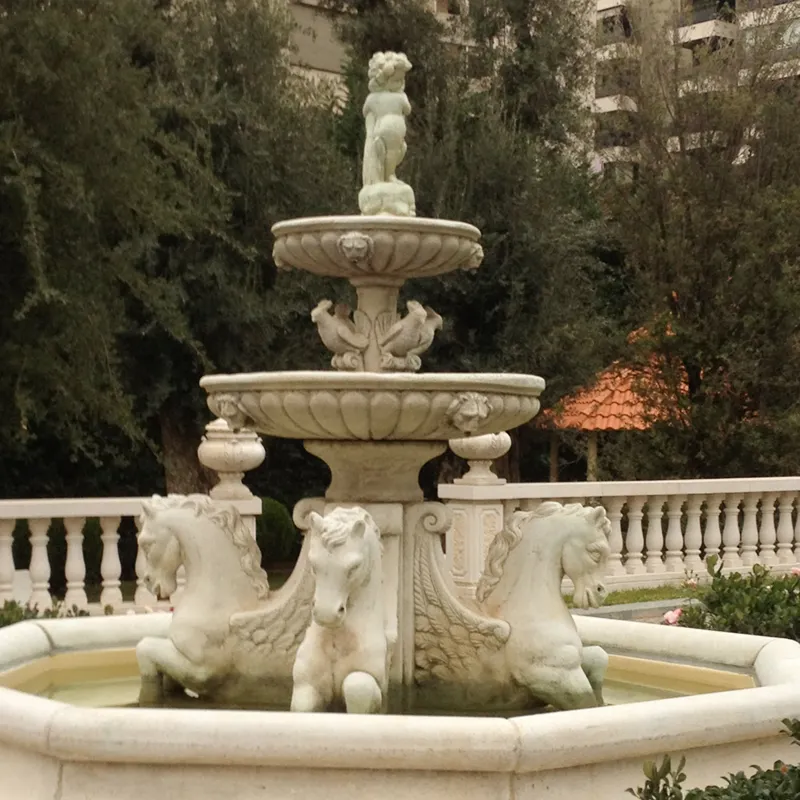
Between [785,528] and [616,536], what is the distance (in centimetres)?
237

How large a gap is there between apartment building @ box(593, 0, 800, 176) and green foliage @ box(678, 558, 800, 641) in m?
10.5

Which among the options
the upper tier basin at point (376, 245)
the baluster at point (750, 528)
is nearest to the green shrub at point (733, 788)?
the upper tier basin at point (376, 245)

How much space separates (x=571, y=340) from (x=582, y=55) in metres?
6.09

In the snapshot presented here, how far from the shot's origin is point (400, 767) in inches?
171

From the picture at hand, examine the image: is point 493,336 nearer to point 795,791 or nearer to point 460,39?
point 460,39

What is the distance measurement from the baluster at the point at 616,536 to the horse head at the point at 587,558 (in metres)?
6.92

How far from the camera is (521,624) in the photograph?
5.88 metres

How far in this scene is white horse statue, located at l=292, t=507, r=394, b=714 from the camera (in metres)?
4.98

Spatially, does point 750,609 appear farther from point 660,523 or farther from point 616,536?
point 660,523

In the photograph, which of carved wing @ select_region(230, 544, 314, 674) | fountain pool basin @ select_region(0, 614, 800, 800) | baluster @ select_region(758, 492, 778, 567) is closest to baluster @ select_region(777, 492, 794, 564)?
baluster @ select_region(758, 492, 778, 567)

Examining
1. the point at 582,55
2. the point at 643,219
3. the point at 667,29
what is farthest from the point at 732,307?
the point at 582,55

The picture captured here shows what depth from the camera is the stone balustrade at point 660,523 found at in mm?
12328

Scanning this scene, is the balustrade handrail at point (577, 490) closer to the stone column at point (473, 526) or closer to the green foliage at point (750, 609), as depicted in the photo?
the stone column at point (473, 526)

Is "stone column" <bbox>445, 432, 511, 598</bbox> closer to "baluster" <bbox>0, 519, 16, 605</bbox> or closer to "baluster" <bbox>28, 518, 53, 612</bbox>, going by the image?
"baluster" <bbox>28, 518, 53, 612</bbox>
